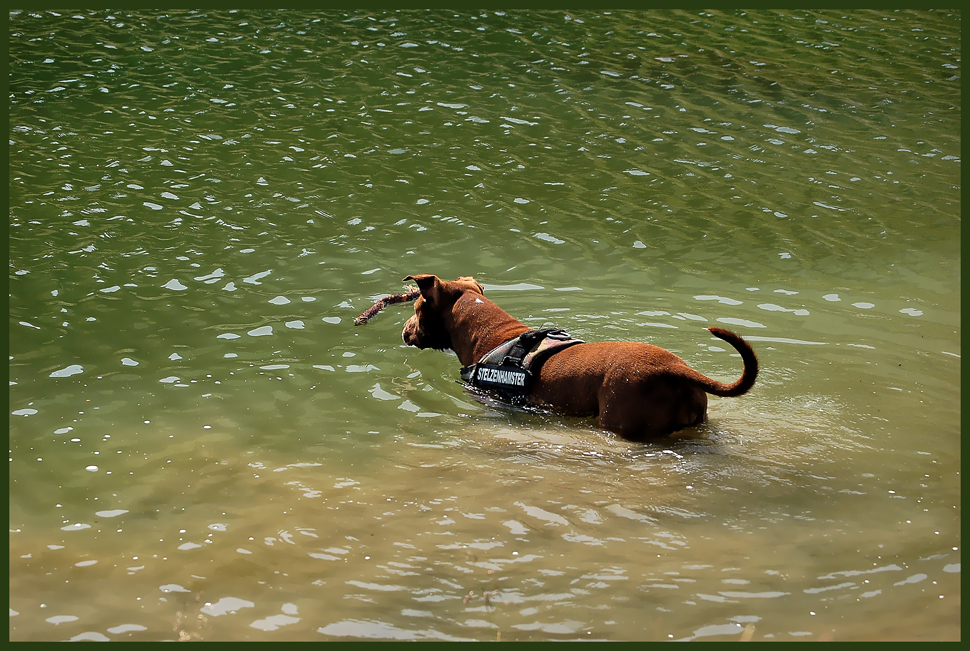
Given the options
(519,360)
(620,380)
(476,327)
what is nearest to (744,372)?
(620,380)

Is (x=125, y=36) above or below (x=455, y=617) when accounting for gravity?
above

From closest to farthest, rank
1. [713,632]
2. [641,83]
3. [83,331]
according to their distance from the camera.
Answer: [713,632]
[83,331]
[641,83]

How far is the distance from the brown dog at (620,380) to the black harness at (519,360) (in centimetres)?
8

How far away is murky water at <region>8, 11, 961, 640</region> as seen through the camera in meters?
4.89

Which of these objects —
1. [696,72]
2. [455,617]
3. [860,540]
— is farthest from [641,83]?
[455,617]

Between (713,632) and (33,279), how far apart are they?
843 centimetres

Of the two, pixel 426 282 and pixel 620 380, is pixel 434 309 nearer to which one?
pixel 426 282

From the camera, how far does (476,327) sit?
25.5 feet

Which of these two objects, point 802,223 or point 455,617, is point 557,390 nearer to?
point 455,617

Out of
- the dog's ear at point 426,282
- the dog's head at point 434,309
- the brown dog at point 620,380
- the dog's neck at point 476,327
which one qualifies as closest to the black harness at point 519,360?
the brown dog at point 620,380

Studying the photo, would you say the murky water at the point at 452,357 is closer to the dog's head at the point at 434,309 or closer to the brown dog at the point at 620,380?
the brown dog at the point at 620,380

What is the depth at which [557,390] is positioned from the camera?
691cm

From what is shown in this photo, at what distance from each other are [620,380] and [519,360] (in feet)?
3.53

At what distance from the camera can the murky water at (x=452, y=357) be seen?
16.1ft
